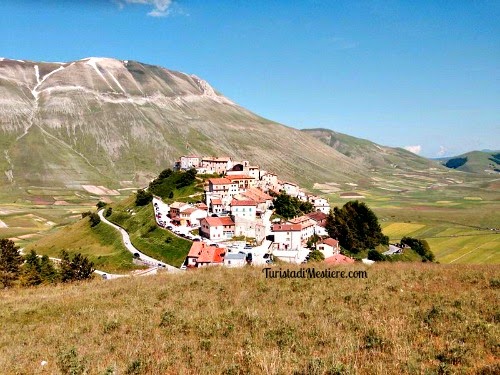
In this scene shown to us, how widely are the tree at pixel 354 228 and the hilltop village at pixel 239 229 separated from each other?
349cm

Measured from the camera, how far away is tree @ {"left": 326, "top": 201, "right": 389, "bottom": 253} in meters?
99.2

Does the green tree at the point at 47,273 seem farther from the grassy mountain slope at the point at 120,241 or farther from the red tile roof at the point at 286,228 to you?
the red tile roof at the point at 286,228

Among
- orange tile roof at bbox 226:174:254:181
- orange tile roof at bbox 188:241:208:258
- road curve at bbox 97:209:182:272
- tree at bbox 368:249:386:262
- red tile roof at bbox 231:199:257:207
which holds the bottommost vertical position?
tree at bbox 368:249:386:262

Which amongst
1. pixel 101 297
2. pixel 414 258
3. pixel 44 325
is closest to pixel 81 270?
pixel 101 297

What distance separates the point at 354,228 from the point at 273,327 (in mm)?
94269

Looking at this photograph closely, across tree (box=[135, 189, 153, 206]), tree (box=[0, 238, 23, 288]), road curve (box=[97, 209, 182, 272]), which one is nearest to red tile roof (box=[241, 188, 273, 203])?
tree (box=[135, 189, 153, 206])

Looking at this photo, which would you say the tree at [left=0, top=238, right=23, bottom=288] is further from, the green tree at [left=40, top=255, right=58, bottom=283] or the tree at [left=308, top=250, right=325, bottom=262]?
the tree at [left=308, top=250, right=325, bottom=262]

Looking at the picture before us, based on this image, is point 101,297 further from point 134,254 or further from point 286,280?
point 134,254

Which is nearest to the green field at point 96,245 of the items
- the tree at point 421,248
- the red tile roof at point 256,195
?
the red tile roof at point 256,195

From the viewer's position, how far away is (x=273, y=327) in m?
12.9

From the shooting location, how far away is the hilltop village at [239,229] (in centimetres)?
7144

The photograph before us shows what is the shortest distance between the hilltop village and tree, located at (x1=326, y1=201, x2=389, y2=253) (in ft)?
11.4

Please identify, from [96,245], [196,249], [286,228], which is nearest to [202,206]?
[286,228]

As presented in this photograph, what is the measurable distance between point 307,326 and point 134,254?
7147cm
